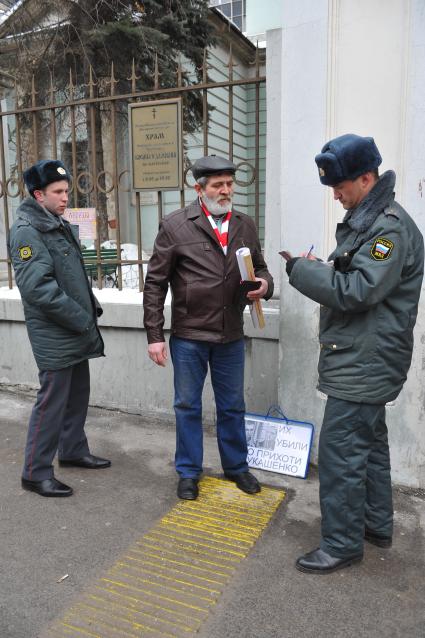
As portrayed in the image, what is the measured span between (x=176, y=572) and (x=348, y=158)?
6.59 ft

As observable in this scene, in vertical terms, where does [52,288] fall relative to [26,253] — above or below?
below

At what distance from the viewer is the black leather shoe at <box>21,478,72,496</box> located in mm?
3236

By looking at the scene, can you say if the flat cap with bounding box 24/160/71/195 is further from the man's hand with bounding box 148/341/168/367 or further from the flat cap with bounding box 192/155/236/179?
the man's hand with bounding box 148/341/168/367

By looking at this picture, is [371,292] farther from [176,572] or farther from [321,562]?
[176,572]

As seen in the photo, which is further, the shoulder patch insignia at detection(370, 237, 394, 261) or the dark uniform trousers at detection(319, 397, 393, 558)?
the dark uniform trousers at detection(319, 397, 393, 558)

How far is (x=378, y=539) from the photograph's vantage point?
8.89 ft

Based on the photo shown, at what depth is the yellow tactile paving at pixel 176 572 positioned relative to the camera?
2160 mm

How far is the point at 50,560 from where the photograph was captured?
260 centimetres

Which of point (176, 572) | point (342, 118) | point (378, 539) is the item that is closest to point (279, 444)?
point (378, 539)

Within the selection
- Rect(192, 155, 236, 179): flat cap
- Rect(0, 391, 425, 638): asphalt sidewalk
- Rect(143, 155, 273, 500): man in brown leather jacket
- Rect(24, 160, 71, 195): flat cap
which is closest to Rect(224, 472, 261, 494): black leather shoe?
Rect(143, 155, 273, 500): man in brown leather jacket

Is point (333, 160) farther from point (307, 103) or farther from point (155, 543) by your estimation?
point (155, 543)

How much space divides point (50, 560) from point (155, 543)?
0.51 m

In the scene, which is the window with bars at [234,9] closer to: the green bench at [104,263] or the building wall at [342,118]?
the green bench at [104,263]

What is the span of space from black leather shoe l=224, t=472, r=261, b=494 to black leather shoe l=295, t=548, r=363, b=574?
75 cm
